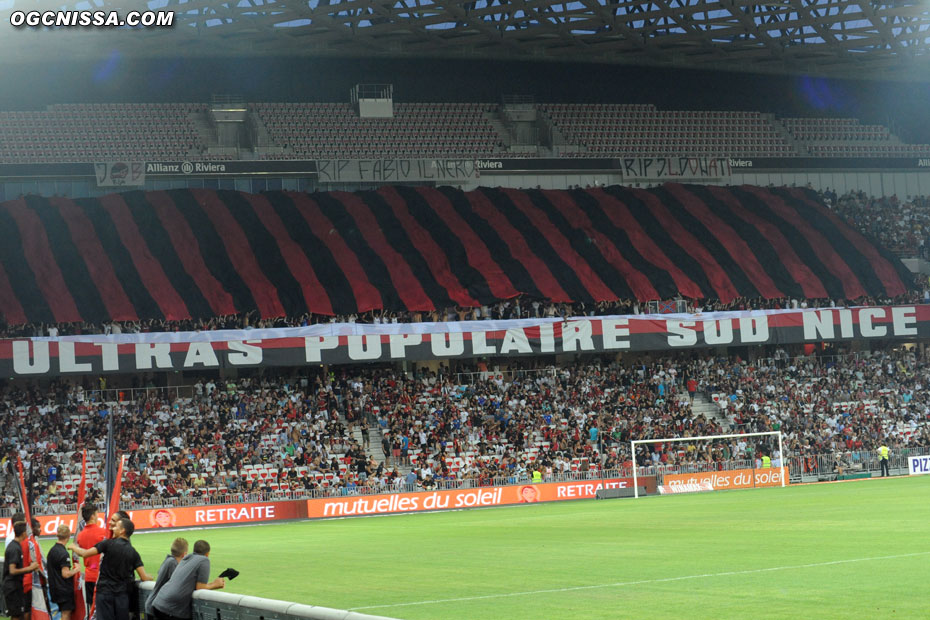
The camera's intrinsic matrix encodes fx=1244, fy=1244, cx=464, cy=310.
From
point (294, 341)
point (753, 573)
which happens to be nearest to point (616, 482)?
point (294, 341)

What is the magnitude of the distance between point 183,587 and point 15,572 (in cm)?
442

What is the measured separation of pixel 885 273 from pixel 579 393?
746 inches

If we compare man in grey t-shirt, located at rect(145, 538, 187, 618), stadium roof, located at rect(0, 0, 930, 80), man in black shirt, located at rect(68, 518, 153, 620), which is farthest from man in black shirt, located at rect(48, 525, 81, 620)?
stadium roof, located at rect(0, 0, 930, 80)

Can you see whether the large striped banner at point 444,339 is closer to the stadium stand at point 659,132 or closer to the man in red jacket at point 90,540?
the stadium stand at point 659,132

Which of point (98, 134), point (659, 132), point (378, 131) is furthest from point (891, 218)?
point (98, 134)

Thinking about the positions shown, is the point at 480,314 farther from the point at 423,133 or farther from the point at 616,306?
the point at 423,133

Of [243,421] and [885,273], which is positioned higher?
[885,273]

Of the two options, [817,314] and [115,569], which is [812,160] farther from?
[115,569]

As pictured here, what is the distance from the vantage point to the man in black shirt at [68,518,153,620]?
14.2m

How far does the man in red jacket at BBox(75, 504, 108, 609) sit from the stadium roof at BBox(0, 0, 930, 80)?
129 ft

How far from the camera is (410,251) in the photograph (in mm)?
59625

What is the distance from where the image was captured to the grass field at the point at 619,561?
52.2 ft

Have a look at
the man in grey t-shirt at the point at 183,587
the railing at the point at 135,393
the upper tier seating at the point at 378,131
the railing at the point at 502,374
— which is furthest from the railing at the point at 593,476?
the man in grey t-shirt at the point at 183,587

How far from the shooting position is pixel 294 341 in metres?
51.9
